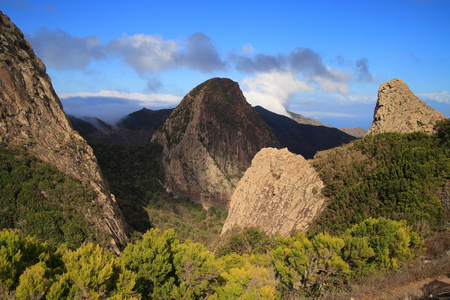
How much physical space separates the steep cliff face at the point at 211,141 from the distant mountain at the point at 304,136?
24.2m

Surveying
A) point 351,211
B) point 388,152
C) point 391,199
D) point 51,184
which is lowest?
point 51,184

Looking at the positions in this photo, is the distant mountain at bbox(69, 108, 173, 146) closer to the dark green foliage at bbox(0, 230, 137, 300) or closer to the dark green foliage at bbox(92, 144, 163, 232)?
the dark green foliage at bbox(92, 144, 163, 232)

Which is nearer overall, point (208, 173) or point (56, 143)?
point (56, 143)

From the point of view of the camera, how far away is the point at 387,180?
874 inches

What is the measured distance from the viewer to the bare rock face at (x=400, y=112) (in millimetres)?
28469

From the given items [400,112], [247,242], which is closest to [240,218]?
[247,242]

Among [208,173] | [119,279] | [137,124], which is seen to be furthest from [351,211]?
[137,124]

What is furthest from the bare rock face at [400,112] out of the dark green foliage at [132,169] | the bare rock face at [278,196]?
the dark green foliage at [132,169]

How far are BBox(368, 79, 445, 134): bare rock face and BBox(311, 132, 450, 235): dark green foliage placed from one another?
3460 mm

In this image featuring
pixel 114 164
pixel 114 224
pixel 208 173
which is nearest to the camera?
pixel 114 224

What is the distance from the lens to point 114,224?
1227 inches

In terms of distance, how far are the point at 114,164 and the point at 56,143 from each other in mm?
31562

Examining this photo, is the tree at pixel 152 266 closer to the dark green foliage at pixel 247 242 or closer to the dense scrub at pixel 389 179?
the dark green foliage at pixel 247 242

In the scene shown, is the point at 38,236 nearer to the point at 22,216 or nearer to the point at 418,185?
the point at 22,216
